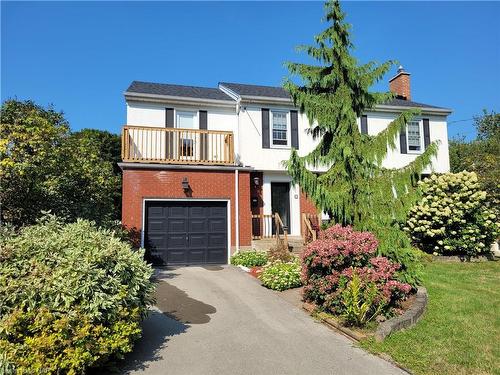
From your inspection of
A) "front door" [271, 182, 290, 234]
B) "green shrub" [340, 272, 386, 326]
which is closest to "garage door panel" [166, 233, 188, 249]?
"front door" [271, 182, 290, 234]

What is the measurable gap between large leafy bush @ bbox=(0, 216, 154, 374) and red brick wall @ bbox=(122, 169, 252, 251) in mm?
6959

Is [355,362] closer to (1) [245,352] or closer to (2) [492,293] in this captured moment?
(1) [245,352]

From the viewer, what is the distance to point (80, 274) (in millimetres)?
4457

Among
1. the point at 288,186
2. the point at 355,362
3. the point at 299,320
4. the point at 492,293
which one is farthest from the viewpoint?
the point at 288,186

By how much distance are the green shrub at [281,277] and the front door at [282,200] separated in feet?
20.1

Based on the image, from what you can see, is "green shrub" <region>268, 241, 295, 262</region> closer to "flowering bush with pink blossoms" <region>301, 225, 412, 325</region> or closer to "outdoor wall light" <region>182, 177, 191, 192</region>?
"outdoor wall light" <region>182, 177, 191, 192</region>

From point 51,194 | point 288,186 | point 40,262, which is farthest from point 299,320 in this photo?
point 288,186

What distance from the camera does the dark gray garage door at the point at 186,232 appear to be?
12.6 metres

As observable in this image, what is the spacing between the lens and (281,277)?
9.10m

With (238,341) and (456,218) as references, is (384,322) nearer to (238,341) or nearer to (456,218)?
(238,341)

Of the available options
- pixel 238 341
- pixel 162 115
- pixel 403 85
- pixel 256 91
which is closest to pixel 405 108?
pixel 403 85

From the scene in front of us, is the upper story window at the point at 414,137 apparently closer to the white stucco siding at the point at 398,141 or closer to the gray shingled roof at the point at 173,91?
the white stucco siding at the point at 398,141

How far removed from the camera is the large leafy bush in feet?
12.7

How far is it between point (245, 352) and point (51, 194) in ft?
23.4
